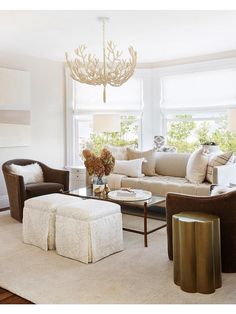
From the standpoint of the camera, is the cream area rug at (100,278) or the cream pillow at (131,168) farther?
the cream pillow at (131,168)

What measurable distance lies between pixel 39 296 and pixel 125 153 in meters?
3.45

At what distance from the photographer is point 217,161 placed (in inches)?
189

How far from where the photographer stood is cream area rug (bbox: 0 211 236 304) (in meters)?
2.67

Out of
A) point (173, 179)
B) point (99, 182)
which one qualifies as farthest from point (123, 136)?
point (99, 182)

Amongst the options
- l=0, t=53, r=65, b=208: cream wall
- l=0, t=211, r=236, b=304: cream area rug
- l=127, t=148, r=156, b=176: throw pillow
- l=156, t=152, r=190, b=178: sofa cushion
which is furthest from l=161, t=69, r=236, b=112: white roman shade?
l=0, t=211, r=236, b=304: cream area rug

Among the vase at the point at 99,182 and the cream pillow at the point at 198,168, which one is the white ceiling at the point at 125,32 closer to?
the cream pillow at the point at 198,168

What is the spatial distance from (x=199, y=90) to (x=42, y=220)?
3.72 metres

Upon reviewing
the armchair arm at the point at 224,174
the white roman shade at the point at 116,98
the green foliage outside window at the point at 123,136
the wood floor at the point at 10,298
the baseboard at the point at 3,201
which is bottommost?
the wood floor at the point at 10,298

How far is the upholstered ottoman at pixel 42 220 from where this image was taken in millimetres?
3758

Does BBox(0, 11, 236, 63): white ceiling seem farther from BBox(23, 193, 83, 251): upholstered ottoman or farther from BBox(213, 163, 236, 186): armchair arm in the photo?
BBox(23, 193, 83, 251): upholstered ottoman

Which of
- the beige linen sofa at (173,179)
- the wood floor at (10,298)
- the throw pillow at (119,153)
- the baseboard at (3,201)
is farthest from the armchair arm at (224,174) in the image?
the baseboard at (3,201)

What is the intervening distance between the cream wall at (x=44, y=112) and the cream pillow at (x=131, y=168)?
5.21ft

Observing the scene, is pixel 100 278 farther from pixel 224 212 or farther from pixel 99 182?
pixel 99 182

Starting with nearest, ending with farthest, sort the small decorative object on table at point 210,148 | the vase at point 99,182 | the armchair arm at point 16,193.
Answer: the vase at point 99,182 → the armchair arm at point 16,193 → the small decorative object on table at point 210,148
